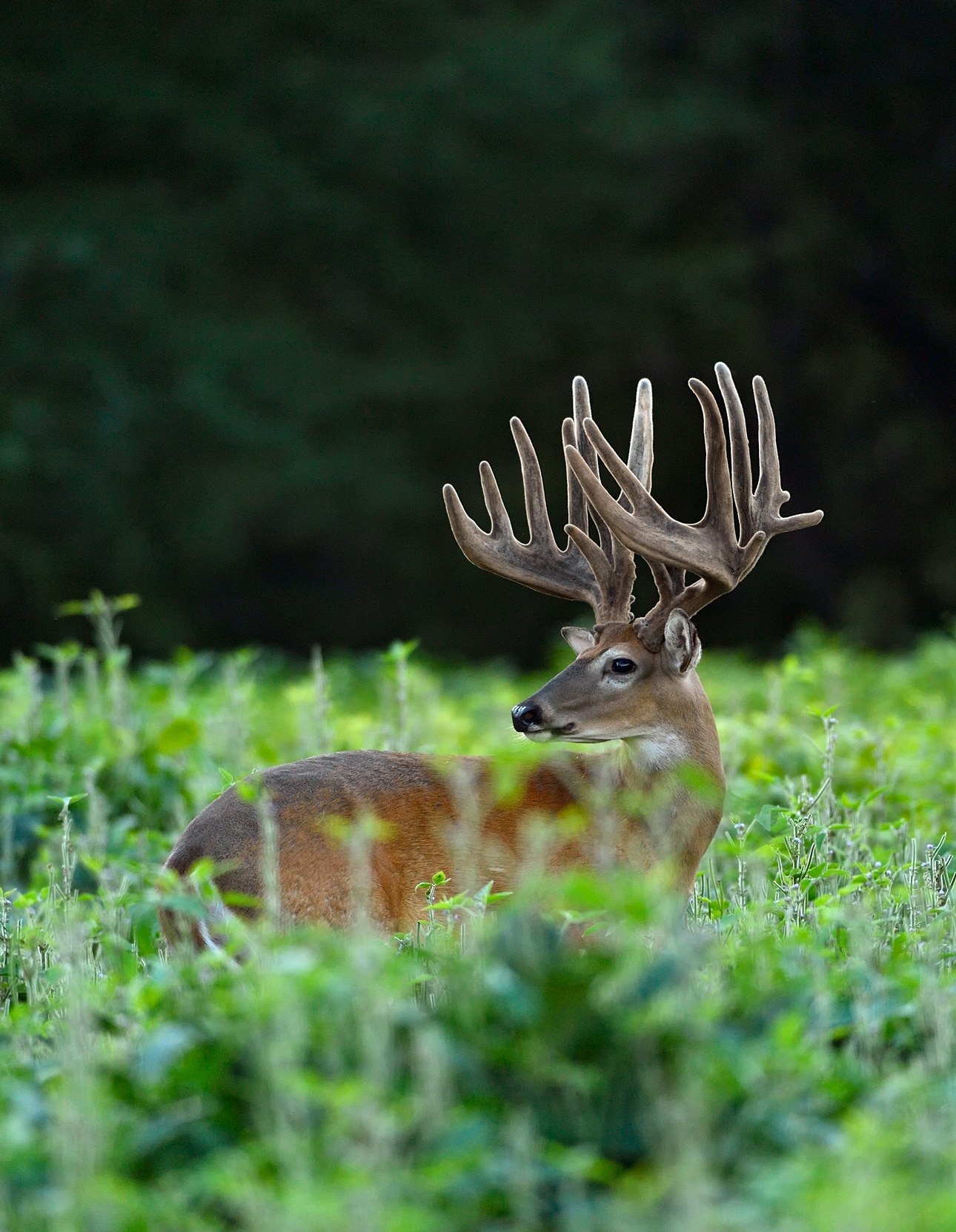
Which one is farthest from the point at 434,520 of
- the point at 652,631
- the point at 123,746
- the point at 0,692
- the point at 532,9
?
the point at 652,631

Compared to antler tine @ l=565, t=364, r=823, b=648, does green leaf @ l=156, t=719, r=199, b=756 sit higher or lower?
lower

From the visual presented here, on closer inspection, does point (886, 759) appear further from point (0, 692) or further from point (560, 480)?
point (560, 480)

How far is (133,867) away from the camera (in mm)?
4043

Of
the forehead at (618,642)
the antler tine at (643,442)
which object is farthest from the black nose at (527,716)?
the antler tine at (643,442)

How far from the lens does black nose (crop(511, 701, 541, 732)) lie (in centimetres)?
429

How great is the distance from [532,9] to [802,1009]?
17.1 m

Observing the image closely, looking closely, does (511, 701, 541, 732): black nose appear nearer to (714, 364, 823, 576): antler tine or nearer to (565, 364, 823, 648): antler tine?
(565, 364, 823, 648): antler tine

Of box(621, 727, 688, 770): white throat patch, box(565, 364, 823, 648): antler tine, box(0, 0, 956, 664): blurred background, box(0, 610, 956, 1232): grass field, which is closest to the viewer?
box(0, 610, 956, 1232): grass field

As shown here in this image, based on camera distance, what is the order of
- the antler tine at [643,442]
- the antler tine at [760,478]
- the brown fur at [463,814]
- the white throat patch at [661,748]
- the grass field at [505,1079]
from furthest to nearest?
the antler tine at [643,442] < the antler tine at [760,478] < the white throat patch at [661,748] < the brown fur at [463,814] < the grass field at [505,1079]

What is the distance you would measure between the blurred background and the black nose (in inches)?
490

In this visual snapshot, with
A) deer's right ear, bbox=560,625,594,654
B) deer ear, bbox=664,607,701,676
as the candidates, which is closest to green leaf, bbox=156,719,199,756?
deer's right ear, bbox=560,625,594,654

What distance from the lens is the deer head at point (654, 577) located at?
430 cm

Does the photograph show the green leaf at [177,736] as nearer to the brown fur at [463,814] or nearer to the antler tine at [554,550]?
the brown fur at [463,814]

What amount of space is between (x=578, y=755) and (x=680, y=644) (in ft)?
1.43
